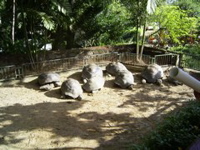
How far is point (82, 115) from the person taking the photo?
5215 mm

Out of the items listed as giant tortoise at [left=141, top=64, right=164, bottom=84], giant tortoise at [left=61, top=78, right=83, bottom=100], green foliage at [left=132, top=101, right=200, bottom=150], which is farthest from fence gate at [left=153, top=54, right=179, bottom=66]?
green foliage at [left=132, top=101, right=200, bottom=150]

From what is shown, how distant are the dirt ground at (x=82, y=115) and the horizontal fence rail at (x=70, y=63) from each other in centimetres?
41

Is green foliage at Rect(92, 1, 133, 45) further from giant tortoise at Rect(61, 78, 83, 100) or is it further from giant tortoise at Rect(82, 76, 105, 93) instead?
giant tortoise at Rect(61, 78, 83, 100)

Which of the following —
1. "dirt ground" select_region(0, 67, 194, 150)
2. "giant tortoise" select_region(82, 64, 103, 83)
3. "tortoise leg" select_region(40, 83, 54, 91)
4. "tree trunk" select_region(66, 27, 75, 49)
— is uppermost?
"tree trunk" select_region(66, 27, 75, 49)

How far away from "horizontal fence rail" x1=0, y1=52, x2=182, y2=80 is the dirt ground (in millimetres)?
405

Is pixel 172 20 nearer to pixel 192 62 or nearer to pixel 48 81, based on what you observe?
pixel 192 62

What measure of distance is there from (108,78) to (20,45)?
4.26 m

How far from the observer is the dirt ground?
13.5 feet

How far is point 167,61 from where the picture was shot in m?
8.99

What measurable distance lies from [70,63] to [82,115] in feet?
A: 12.7

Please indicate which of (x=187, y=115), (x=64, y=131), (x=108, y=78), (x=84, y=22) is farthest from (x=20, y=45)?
(x=187, y=115)

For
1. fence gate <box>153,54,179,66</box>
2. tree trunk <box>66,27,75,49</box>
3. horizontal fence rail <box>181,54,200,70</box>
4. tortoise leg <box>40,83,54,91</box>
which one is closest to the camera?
tortoise leg <box>40,83,54,91</box>

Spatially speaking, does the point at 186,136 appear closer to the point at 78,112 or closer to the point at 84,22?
the point at 78,112

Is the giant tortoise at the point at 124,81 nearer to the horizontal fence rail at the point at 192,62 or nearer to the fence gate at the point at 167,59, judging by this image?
the fence gate at the point at 167,59
